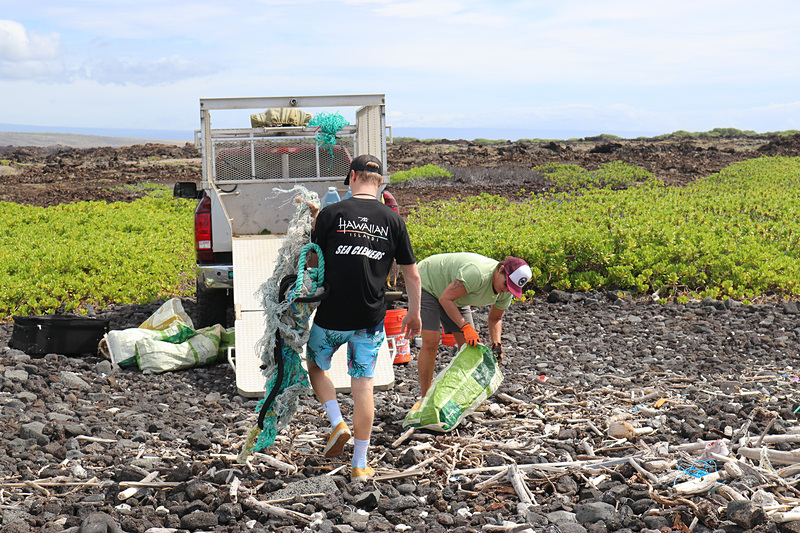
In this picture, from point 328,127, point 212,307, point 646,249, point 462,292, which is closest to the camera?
point 462,292

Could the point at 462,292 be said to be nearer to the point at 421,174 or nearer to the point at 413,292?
the point at 413,292

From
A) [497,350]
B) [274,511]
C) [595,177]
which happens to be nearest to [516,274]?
[497,350]

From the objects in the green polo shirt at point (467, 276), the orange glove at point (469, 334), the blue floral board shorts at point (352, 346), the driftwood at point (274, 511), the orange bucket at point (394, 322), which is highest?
the green polo shirt at point (467, 276)

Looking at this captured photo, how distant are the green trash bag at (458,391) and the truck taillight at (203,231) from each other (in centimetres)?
323

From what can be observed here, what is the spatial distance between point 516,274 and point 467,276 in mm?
374

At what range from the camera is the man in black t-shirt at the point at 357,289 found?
4.06 m

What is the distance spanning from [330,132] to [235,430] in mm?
4365

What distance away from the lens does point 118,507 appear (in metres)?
3.74

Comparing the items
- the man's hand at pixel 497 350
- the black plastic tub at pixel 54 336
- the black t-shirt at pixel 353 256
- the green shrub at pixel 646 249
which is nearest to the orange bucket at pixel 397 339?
the man's hand at pixel 497 350

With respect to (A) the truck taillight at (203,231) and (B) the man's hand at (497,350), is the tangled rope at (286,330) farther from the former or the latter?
(A) the truck taillight at (203,231)

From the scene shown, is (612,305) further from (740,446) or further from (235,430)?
(235,430)

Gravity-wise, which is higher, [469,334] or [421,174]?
[421,174]

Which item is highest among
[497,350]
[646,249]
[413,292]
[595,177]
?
[595,177]

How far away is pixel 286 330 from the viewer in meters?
4.15
